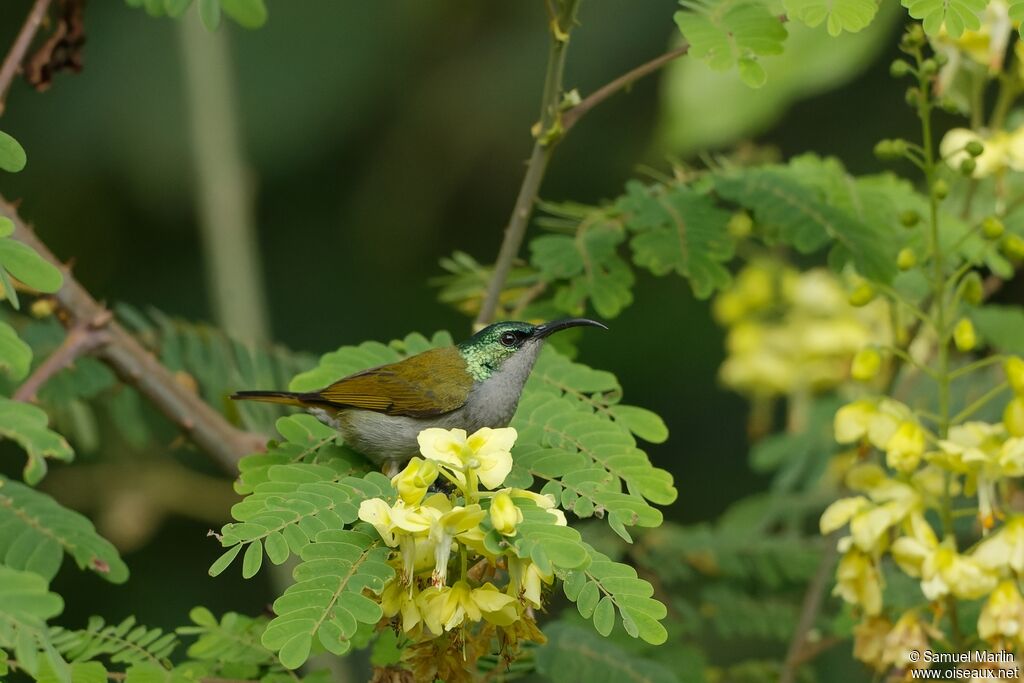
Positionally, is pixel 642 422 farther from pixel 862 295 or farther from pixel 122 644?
pixel 122 644

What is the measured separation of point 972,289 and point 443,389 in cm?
115

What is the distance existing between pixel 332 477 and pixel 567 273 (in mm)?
952

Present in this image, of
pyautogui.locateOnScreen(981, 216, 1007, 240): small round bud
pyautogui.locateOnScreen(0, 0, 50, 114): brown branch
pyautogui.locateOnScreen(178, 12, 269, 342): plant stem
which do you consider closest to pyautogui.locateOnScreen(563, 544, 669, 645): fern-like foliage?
pyautogui.locateOnScreen(981, 216, 1007, 240): small round bud

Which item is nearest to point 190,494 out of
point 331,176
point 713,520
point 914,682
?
point 713,520

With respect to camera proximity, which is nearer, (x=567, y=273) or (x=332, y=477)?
(x=332, y=477)

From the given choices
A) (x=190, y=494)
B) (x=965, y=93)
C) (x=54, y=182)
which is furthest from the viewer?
(x=54, y=182)

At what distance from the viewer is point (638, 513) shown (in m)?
2.05

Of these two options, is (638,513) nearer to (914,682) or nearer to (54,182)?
(914,682)

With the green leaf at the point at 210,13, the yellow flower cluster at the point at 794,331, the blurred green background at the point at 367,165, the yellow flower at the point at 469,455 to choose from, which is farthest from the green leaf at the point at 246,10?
the blurred green background at the point at 367,165

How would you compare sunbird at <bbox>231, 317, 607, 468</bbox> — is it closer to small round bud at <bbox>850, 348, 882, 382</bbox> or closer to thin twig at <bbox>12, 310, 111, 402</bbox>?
thin twig at <bbox>12, 310, 111, 402</bbox>

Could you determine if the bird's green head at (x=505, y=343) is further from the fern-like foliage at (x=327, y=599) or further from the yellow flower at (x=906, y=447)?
the fern-like foliage at (x=327, y=599)

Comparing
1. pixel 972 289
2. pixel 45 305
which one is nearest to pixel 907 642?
pixel 972 289

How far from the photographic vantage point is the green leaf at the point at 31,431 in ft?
6.31

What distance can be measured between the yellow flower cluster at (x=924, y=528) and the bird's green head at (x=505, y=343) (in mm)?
663
